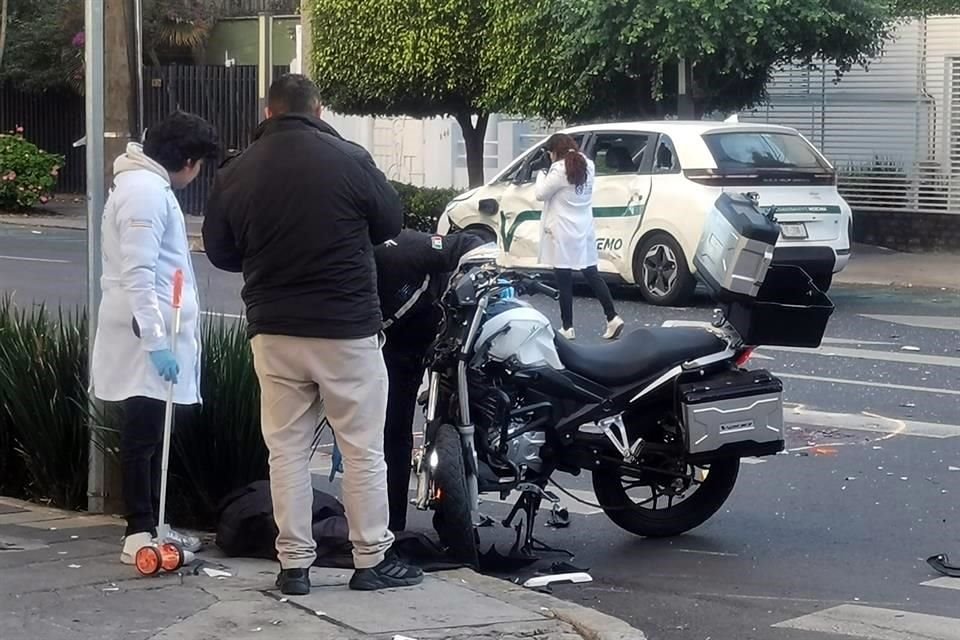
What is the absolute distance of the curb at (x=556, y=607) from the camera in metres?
5.60

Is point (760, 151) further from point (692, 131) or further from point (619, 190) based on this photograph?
point (619, 190)

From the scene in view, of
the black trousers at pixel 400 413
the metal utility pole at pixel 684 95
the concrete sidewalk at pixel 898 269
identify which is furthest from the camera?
the metal utility pole at pixel 684 95

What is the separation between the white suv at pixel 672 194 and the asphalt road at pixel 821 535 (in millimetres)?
3473

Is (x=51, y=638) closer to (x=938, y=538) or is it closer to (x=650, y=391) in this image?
(x=650, y=391)

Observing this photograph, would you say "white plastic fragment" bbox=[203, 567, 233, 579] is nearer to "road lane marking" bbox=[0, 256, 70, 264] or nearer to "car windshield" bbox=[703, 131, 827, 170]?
"car windshield" bbox=[703, 131, 827, 170]

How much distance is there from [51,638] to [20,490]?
8.51 ft

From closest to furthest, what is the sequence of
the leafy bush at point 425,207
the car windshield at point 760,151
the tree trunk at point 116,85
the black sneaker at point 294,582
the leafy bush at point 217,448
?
the black sneaker at point 294,582 < the leafy bush at point 217,448 < the tree trunk at point 116,85 < the car windshield at point 760,151 < the leafy bush at point 425,207

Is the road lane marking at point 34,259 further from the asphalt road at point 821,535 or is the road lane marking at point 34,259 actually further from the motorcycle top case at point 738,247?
the motorcycle top case at point 738,247

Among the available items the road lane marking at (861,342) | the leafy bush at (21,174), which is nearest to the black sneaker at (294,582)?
the road lane marking at (861,342)

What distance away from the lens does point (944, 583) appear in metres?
6.66

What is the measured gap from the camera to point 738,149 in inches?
632

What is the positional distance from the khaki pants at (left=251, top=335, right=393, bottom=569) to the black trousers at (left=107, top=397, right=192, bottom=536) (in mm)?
649

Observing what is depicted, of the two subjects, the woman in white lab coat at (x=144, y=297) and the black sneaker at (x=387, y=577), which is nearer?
the black sneaker at (x=387, y=577)

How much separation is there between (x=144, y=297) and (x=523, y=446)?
1779 mm
